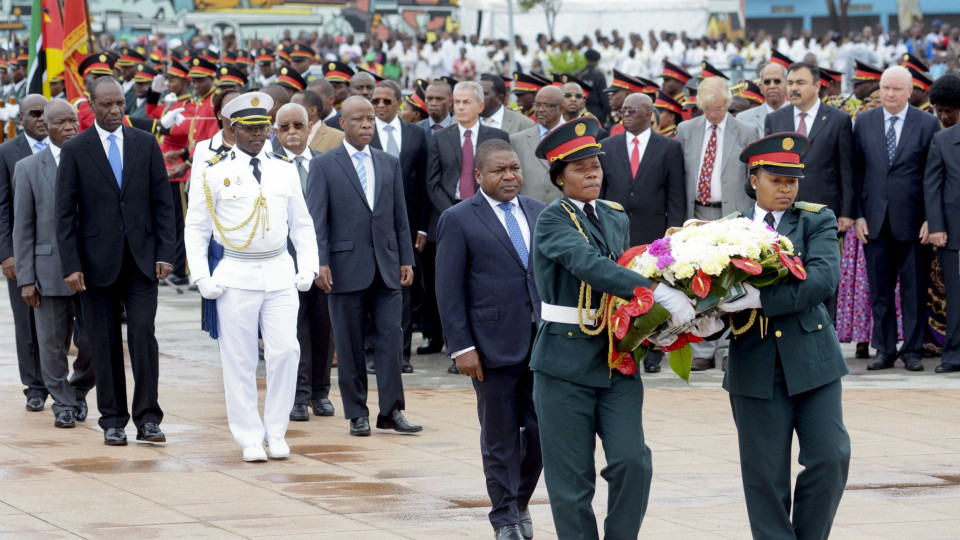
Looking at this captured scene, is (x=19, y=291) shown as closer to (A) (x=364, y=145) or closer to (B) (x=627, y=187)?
(A) (x=364, y=145)

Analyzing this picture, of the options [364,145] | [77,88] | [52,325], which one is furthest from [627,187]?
[77,88]

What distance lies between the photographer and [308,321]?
1111 cm

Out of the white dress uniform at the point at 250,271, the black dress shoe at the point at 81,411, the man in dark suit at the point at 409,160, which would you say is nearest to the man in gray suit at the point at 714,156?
the man in dark suit at the point at 409,160

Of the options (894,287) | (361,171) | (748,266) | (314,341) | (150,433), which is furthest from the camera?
(894,287)

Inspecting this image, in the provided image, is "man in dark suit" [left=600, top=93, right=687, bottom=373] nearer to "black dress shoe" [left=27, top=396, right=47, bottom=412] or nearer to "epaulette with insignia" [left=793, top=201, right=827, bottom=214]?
"black dress shoe" [left=27, top=396, right=47, bottom=412]

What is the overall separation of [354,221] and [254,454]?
6.26 ft

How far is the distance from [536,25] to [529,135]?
1298 inches

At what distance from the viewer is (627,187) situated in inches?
499

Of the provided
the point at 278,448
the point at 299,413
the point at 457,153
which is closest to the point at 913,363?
the point at 457,153

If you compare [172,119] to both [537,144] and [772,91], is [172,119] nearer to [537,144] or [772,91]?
[537,144]

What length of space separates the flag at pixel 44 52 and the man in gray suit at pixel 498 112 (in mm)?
4110

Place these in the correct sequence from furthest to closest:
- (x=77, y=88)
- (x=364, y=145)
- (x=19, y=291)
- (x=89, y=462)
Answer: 1. (x=77, y=88)
2. (x=19, y=291)
3. (x=364, y=145)
4. (x=89, y=462)

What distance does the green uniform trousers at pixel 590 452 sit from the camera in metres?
6.31

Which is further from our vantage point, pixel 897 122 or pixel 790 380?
pixel 897 122
